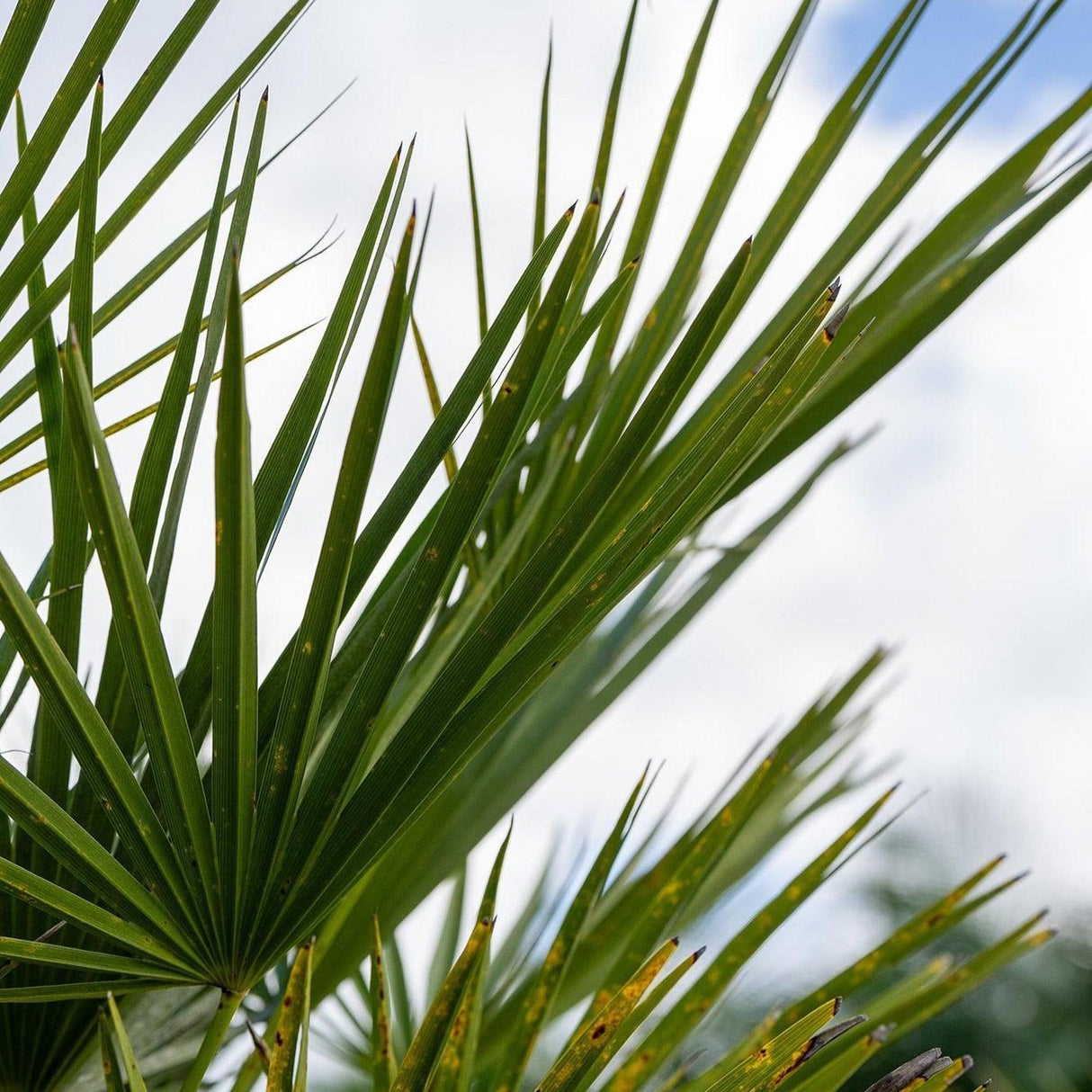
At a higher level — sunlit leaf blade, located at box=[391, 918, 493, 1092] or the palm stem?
the palm stem

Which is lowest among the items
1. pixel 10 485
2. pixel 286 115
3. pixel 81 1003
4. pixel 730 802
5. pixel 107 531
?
pixel 730 802

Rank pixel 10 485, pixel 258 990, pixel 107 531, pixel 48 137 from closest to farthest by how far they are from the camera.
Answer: pixel 107 531
pixel 48 137
pixel 10 485
pixel 258 990

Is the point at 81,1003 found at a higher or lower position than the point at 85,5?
lower

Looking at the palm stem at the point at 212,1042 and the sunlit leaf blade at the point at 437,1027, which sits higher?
the palm stem at the point at 212,1042

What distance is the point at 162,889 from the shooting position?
0.49m

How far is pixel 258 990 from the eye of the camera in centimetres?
92

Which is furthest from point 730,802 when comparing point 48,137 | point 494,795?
point 48,137

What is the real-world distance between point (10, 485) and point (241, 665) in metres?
0.31

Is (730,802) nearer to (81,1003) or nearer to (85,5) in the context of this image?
(81,1003)

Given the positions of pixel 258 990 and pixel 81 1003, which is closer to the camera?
pixel 81 1003

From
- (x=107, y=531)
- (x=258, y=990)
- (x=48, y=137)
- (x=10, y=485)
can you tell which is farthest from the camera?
(x=258, y=990)

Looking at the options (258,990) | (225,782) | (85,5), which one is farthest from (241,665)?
(258,990)

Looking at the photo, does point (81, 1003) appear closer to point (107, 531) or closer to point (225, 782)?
point (225, 782)

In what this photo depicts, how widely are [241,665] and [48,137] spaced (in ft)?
0.98
